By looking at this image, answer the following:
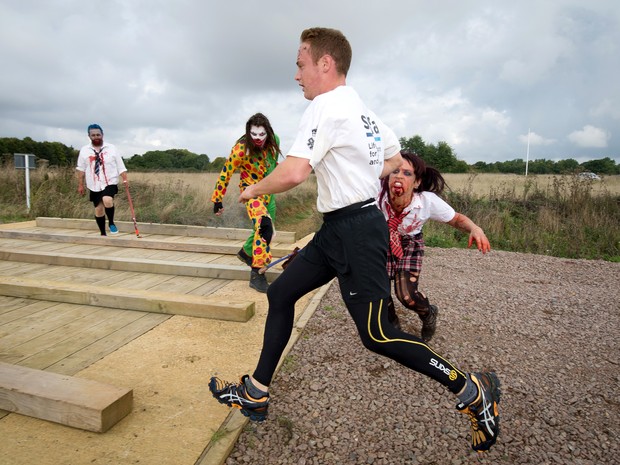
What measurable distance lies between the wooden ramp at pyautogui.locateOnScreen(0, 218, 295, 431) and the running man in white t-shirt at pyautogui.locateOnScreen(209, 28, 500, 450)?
A: 0.98m

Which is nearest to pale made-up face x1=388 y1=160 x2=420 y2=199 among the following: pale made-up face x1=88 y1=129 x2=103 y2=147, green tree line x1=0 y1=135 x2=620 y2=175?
pale made-up face x1=88 y1=129 x2=103 y2=147

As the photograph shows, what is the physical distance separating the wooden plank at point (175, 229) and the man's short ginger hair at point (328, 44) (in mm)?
5098

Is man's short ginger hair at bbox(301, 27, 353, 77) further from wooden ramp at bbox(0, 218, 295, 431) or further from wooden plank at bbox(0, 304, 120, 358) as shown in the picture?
wooden plank at bbox(0, 304, 120, 358)

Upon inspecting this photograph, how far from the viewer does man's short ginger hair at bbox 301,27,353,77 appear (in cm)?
216

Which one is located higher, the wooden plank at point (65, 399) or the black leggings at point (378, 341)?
the black leggings at point (378, 341)

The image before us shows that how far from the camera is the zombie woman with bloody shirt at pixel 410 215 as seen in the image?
337cm

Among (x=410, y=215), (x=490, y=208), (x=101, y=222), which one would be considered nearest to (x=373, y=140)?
(x=410, y=215)

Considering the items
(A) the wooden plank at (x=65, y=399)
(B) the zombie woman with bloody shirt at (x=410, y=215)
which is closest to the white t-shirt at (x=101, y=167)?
(A) the wooden plank at (x=65, y=399)

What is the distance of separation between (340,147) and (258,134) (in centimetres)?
277

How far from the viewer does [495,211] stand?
10688 mm

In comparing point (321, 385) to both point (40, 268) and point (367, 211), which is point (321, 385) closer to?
point (367, 211)

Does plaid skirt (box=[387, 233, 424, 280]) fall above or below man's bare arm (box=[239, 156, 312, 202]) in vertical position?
below

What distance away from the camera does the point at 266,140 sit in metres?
4.76

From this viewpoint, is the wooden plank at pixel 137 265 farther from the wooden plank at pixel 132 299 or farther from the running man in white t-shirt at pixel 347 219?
the running man in white t-shirt at pixel 347 219
